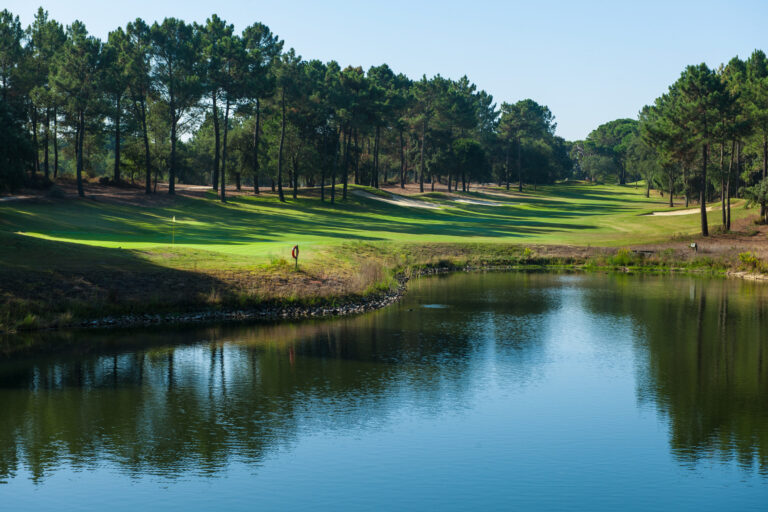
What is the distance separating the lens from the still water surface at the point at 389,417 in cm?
1705

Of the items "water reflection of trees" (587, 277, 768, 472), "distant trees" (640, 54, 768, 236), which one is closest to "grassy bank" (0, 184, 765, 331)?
"distant trees" (640, 54, 768, 236)

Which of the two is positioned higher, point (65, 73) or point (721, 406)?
point (65, 73)

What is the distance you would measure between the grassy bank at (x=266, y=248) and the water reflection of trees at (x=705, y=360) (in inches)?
517

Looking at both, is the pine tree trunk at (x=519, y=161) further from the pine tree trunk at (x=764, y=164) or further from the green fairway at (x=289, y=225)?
the pine tree trunk at (x=764, y=164)

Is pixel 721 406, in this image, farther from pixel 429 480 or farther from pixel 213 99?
pixel 213 99

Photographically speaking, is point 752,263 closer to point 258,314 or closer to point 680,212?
point 258,314

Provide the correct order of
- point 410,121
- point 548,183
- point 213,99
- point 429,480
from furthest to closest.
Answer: point 548,183 → point 410,121 → point 213,99 → point 429,480

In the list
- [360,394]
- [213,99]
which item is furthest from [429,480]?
[213,99]

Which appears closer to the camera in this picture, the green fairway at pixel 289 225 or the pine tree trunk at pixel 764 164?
the green fairway at pixel 289 225

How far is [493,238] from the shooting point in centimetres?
7462

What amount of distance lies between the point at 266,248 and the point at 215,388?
26352 mm

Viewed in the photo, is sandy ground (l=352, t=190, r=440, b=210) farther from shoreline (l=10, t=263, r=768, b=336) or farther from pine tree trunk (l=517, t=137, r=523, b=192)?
pine tree trunk (l=517, t=137, r=523, b=192)

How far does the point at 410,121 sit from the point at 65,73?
71493 millimetres

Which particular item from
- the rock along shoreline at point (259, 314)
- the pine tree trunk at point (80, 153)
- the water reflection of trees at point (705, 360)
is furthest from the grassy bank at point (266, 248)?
the water reflection of trees at point (705, 360)
